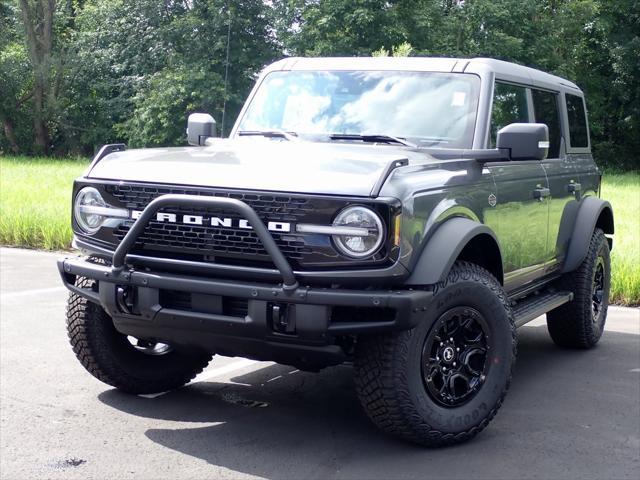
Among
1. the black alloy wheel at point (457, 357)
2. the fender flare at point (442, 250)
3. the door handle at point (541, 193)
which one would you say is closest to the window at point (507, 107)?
the door handle at point (541, 193)

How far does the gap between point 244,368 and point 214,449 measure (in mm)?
1640

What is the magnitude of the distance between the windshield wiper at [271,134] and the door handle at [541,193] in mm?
1497

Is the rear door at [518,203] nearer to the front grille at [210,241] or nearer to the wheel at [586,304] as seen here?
the wheel at [586,304]

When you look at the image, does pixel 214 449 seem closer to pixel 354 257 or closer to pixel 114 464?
pixel 114 464

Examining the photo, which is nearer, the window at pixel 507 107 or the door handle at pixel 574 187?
the window at pixel 507 107

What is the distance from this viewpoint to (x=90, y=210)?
4.56 m

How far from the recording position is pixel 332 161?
4.31 metres

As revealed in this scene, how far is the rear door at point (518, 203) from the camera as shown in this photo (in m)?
5.17

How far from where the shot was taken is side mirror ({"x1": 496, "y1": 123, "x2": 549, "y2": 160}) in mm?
4758

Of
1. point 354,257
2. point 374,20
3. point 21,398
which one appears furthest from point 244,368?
point 374,20

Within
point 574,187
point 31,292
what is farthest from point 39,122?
point 574,187

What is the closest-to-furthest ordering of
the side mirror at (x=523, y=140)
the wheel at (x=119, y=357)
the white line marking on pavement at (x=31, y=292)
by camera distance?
1. the side mirror at (x=523, y=140)
2. the wheel at (x=119, y=357)
3. the white line marking on pavement at (x=31, y=292)

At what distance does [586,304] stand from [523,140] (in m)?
2.20

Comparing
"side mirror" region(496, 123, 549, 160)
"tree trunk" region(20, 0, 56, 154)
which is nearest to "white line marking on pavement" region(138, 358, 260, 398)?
"side mirror" region(496, 123, 549, 160)
